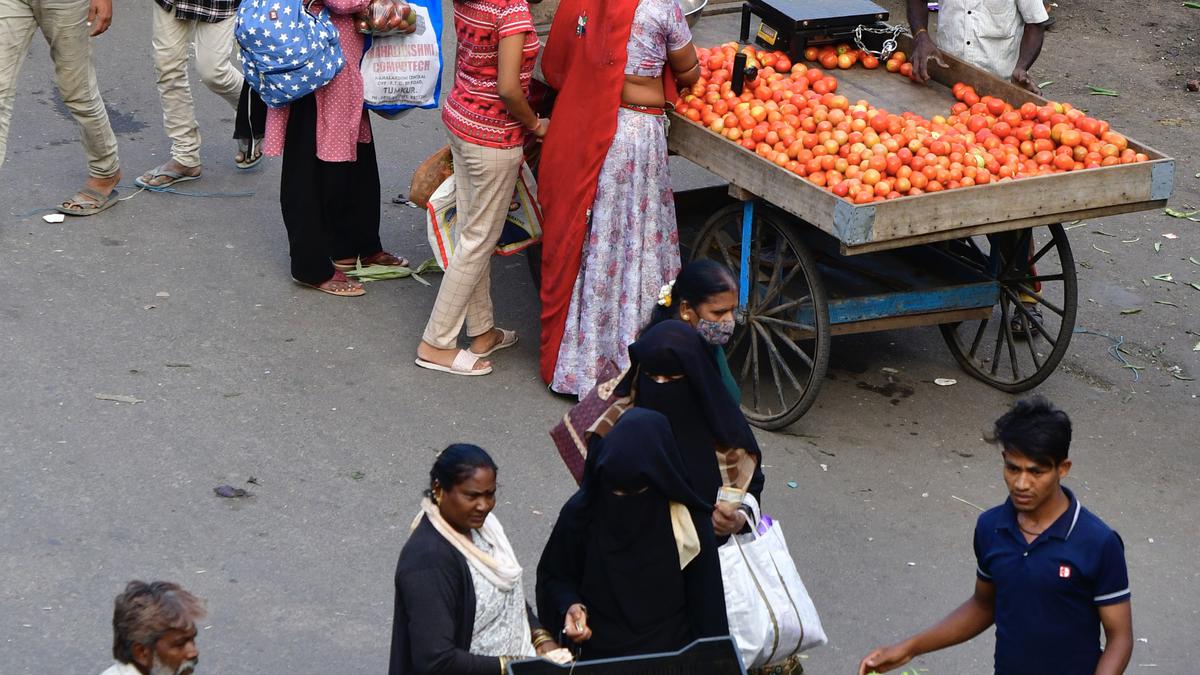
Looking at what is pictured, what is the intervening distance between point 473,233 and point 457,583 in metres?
3.42

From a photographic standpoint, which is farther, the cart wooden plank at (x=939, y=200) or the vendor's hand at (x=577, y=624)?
the cart wooden plank at (x=939, y=200)

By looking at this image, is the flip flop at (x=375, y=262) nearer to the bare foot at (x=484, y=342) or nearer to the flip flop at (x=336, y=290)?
the flip flop at (x=336, y=290)

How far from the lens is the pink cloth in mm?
6801

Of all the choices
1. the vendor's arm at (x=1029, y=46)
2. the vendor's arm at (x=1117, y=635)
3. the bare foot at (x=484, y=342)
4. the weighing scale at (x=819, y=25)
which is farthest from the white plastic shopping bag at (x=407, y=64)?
the vendor's arm at (x=1117, y=635)

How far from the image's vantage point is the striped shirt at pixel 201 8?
7.73 m

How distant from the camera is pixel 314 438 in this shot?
19.8 feet

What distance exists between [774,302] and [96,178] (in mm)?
4055

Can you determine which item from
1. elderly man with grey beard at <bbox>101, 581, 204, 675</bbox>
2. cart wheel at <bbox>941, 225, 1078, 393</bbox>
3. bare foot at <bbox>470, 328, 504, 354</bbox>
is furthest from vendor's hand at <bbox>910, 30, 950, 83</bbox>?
elderly man with grey beard at <bbox>101, 581, 204, 675</bbox>

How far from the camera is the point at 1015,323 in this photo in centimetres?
722

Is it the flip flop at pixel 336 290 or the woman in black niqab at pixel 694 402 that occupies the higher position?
the woman in black niqab at pixel 694 402

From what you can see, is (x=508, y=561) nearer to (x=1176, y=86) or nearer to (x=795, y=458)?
(x=795, y=458)

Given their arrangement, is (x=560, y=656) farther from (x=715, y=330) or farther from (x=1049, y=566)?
(x=715, y=330)

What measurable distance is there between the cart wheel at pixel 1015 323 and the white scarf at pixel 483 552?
3852 mm

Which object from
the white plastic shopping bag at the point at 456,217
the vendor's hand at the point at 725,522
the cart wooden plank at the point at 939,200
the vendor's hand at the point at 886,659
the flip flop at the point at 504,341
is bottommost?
the flip flop at the point at 504,341
